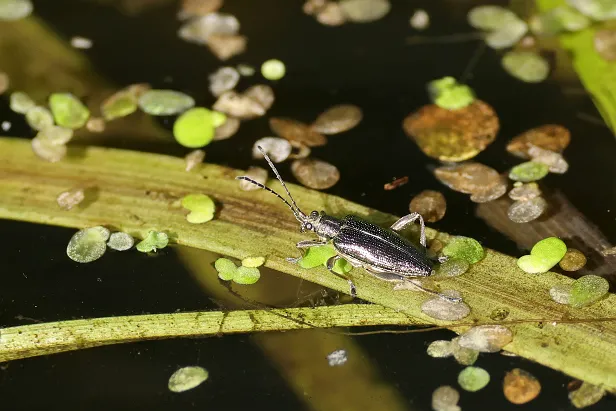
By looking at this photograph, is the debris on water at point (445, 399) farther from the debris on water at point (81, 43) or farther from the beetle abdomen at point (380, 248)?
the debris on water at point (81, 43)

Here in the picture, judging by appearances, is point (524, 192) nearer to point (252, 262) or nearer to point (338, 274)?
point (338, 274)

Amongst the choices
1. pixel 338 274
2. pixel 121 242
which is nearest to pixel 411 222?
pixel 338 274

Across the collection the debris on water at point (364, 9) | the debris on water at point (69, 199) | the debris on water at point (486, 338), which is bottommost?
the debris on water at point (486, 338)

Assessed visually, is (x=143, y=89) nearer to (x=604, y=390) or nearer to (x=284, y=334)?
(x=284, y=334)

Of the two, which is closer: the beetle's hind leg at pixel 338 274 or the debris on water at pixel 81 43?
the beetle's hind leg at pixel 338 274

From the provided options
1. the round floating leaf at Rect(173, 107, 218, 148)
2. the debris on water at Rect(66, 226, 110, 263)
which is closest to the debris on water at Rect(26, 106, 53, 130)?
the round floating leaf at Rect(173, 107, 218, 148)

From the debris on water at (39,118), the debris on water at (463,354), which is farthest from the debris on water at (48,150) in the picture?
the debris on water at (463,354)
